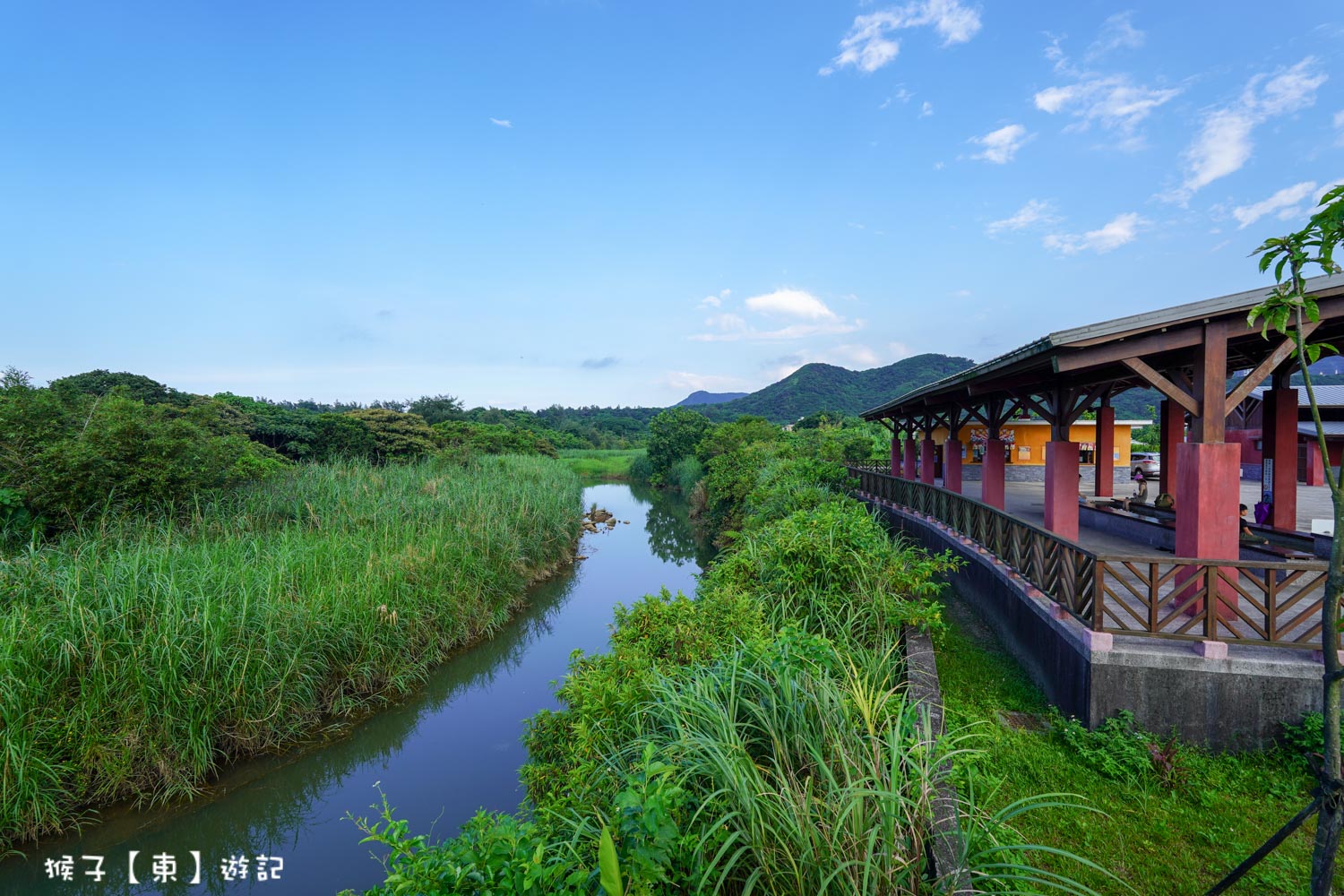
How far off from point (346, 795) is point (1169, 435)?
11819 millimetres

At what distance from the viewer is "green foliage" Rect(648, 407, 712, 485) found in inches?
1288

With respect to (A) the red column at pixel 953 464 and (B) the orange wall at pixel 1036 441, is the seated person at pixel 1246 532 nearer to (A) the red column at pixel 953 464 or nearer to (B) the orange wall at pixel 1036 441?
(A) the red column at pixel 953 464

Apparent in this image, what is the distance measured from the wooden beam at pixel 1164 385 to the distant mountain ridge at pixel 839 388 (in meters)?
72.6

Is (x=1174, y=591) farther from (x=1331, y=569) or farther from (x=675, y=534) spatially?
(x=675, y=534)

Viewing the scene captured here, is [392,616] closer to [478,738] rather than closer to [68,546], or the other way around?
[478,738]

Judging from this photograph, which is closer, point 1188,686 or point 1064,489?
point 1188,686

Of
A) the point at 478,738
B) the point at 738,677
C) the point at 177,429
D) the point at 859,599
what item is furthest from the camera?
the point at 177,429

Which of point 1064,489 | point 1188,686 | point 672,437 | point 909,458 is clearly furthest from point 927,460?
point 672,437

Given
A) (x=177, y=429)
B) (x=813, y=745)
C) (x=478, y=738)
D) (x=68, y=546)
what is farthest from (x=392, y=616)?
(x=813, y=745)

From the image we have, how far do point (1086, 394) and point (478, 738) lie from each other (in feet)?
26.1

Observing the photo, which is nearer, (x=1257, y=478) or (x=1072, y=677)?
(x=1072, y=677)

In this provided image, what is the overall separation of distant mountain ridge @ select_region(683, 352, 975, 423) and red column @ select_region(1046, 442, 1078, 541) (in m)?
70.8

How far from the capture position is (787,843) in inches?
91.2

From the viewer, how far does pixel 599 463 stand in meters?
43.0
